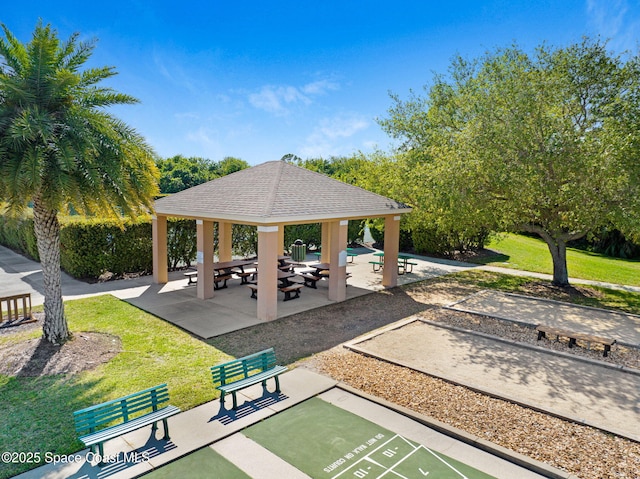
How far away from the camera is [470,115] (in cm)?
1697

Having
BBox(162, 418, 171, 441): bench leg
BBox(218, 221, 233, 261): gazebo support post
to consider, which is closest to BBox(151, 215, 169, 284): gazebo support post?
BBox(218, 221, 233, 261): gazebo support post

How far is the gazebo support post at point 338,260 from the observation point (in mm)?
14047

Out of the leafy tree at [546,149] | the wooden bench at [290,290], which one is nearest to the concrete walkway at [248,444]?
the wooden bench at [290,290]

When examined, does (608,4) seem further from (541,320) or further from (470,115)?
(541,320)

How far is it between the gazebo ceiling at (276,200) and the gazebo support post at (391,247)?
20.8 inches

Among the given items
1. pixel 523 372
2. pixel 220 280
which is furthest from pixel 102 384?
pixel 523 372

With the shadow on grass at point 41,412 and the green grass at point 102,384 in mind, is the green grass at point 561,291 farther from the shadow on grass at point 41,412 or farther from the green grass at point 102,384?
the shadow on grass at point 41,412

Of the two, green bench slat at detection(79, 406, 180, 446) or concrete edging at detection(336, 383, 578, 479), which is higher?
green bench slat at detection(79, 406, 180, 446)

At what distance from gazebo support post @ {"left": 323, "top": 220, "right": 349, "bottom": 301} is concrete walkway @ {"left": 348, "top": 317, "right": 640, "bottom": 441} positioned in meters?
3.26

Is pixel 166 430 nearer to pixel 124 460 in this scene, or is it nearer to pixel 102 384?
pixel 124 460

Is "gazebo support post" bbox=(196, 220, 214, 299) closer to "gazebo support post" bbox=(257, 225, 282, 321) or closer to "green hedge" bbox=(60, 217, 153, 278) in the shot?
"gazebo support post" bbox=(257, 225, 282, 321)

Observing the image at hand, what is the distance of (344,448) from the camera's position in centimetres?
596

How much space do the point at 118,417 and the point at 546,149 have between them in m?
14.3

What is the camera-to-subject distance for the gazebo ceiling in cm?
1202
